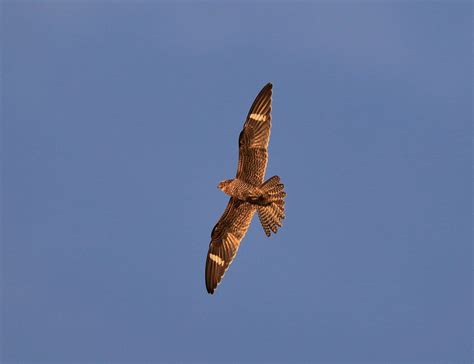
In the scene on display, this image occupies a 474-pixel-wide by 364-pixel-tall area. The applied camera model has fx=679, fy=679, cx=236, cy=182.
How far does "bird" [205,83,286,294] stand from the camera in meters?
16.5

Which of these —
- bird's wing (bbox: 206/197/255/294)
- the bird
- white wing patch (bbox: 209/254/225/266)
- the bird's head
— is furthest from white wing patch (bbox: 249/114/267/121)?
white wing patch (bbox: 209/254/225/266)

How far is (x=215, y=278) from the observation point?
16.8 meters

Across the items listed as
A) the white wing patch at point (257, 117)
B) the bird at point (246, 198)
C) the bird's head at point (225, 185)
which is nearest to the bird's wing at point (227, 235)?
the bird at point (246, 198)

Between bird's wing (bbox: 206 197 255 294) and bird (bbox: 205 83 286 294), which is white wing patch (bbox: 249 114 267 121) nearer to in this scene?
bird (bbox: 205 83 286 294)

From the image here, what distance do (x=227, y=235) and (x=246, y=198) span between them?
1245mm

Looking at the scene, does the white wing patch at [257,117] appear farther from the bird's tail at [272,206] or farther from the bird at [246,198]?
the bird's tail at [272,206]

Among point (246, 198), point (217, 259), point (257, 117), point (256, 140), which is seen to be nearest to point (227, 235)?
point (217, 259)

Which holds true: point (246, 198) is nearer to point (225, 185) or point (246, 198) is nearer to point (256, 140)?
point (225, 185)

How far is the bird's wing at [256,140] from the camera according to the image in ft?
55.2

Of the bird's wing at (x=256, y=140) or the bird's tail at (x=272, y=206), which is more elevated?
the bird's wing at (x=256, y=140)

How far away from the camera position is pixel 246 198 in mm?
16609

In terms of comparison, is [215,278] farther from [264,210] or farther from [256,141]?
[256,141]

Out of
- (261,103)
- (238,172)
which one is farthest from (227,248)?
(261,103)

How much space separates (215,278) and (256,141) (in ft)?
11.7
